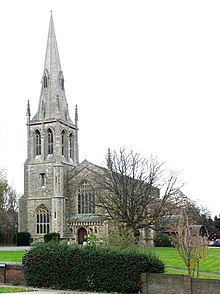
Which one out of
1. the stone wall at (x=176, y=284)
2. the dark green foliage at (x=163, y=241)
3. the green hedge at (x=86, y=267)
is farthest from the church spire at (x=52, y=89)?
the stone wall at (x=176, y=284)

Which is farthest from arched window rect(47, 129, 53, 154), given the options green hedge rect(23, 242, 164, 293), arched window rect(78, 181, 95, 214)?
green hedge rect(23, 242, 164, 293)

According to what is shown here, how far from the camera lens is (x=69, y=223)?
61188 millimetres

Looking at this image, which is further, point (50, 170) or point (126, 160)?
point (50, 170)

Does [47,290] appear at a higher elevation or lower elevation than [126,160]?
lower

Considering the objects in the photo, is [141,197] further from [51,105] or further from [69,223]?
[51,105]

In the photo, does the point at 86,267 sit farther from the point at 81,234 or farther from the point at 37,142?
the point at 37,142

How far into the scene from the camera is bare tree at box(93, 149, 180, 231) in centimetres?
4559

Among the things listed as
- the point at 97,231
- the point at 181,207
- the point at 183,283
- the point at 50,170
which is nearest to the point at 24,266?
the point at 183,283

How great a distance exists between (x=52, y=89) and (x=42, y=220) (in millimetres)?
18285

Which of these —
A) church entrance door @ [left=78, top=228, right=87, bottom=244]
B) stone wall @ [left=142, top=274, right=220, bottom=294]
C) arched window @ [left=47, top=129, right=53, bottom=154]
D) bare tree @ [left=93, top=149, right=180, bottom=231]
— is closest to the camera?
stone wall @ [left=142, top=274, right=220, bottom=294]

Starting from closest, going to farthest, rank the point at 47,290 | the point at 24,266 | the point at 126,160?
the point at 47,290 → the point at 24,266 → the point at 126,160

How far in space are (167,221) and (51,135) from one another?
23.4 m

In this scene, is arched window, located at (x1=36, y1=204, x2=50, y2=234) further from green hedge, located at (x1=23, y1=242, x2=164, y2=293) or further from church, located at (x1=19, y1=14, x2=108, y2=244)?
green hedge, located at (x1=23, y1=242, x2=164, y2=293)

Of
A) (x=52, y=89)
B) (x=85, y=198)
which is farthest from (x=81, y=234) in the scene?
(x=52, y=89)
